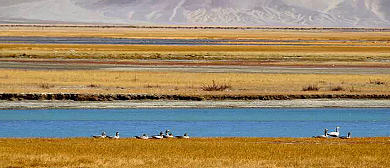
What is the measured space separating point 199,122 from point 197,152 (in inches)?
396

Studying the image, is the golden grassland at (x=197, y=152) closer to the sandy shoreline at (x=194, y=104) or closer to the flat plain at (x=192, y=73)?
the sandy shoreline at (x=194, y=104)

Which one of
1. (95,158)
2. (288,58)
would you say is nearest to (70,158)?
(95,158)

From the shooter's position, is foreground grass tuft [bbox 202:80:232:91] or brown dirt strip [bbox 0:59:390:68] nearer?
foreground grass tuft [bbox 202:80:232:91]

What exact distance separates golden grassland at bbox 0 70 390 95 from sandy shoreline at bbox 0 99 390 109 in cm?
158

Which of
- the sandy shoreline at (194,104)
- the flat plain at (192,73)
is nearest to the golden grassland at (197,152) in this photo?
the sandy shoreline at (194,104)

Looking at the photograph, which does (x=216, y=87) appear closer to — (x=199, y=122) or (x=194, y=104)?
(x=194, y=104)

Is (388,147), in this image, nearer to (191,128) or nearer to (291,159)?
(291,159)

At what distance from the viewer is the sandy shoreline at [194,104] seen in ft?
99.8

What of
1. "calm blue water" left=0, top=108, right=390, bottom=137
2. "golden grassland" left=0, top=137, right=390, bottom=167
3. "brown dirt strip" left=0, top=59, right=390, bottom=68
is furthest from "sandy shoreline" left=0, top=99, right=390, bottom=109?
"brown dirt strip" left=0, top=59, right=390, bottom=68

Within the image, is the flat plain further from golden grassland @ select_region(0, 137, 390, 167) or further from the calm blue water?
golden grassland @ select_region(0, 137, 390, 167)

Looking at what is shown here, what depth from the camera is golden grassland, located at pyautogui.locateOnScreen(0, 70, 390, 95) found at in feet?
113

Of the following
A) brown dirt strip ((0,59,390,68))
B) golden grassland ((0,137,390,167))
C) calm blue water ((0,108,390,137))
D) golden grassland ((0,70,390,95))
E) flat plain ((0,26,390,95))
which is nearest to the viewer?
golden grassland ((0,137,390,167))

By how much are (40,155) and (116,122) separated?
10789mm

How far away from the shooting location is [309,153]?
1647 cm
